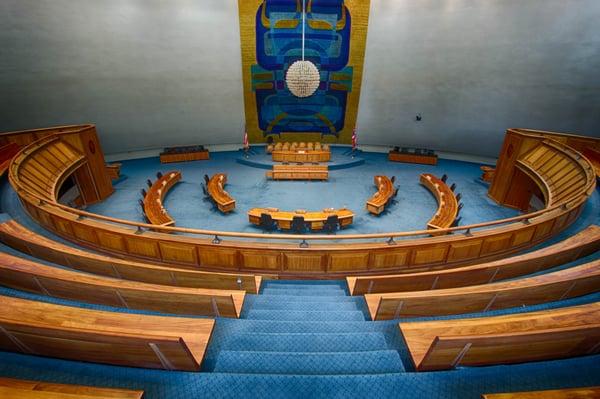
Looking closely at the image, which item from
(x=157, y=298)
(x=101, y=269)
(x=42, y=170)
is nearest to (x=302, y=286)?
(x=157, y=298)

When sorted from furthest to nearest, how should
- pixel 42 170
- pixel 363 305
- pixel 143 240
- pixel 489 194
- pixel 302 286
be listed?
pixel 489 194 < pixel 42 170 < pixel 143 240 < pixel 302 286 < pixel 363 305

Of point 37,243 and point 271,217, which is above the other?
point 37,243

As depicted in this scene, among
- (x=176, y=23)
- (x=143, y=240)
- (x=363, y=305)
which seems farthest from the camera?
(x=176, y=23)

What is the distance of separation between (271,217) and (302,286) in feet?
10.4

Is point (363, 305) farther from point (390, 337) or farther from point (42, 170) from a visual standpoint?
point (42, 170)

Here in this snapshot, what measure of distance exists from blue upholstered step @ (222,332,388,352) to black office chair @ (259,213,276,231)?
185 inches

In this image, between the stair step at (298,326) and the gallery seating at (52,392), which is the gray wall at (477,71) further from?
the gallery seating at (52,392)

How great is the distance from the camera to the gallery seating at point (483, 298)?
2691mm

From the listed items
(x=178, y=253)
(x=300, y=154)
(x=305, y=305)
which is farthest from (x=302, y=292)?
(x=300, y=154)

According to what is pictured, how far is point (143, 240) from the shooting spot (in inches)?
194

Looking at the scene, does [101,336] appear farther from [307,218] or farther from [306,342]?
[307,218]

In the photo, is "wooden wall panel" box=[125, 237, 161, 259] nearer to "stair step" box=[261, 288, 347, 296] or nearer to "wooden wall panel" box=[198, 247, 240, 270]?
"wooden wall panel" box=[198, 247, 240, 270]

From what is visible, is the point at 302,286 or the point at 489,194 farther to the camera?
the point at 489,194

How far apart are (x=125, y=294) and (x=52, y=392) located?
Answer: 1187 millimetres
